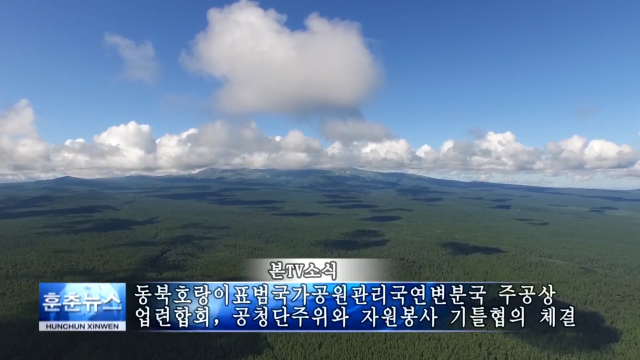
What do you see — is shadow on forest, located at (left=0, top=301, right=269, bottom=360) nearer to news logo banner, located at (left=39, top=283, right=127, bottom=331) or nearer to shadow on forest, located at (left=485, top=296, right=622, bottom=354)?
news logo banner, located at (left=39, top=283, right=127, bottom=331)

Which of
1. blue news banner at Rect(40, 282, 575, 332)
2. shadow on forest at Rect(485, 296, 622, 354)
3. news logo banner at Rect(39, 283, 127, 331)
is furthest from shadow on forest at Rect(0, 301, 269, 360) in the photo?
shadow on forest at Rect(485, 296, 622, 354)

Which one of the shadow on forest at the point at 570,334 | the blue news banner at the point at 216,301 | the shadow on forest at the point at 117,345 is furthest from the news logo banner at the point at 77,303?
the shadow on forest at the point at 570,334

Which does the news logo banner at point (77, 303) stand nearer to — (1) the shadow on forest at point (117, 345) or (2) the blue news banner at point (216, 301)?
(2) the blue news banner at point (216, 301)

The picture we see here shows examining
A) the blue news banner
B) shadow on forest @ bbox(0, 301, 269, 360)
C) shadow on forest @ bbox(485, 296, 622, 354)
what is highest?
the blue news banner

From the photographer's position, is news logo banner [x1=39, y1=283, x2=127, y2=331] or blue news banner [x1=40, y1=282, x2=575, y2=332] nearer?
news logo banner [x1=39, y1=283, x2=127, y2=331]

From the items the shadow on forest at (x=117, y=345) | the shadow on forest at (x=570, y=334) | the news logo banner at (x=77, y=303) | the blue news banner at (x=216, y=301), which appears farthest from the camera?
the shadow on forest at (x=570, y=334)

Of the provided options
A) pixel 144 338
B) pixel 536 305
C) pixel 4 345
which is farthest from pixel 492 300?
pixel 4 345

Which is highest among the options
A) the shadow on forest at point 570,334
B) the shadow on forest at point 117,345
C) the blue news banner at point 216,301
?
the blue news banner at point 216,301
